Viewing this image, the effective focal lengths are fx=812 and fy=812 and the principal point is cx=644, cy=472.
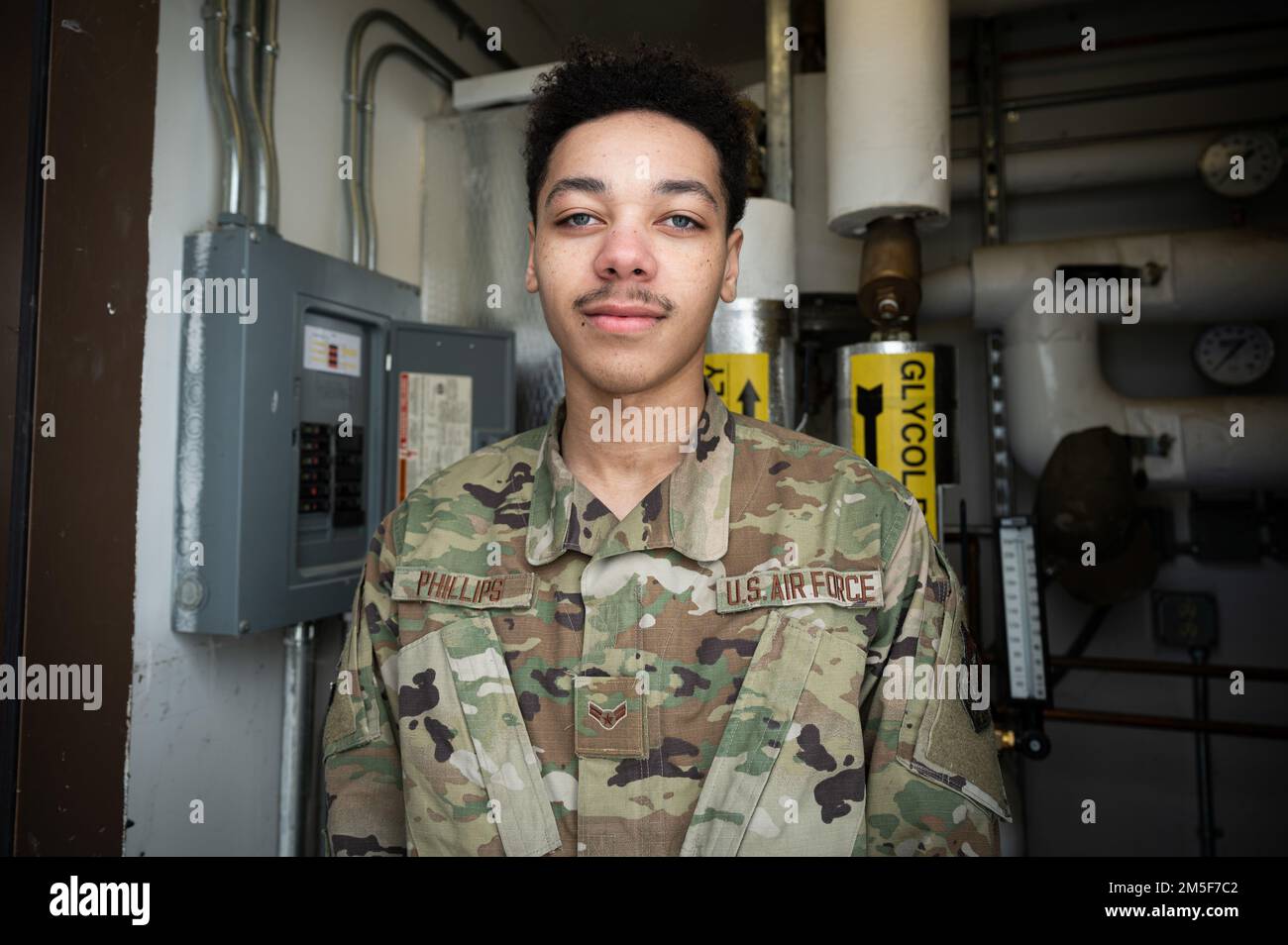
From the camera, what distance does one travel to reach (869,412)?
1.67 meters

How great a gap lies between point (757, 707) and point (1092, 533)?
1447 mm

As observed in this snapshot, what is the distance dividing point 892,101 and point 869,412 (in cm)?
62

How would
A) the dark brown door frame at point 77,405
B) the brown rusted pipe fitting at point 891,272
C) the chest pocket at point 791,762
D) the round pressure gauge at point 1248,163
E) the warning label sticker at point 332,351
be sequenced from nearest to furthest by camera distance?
1. the chest pocket at point 791,762
2. the dark brown door frame at point 77,405
3. the warning label sticker at point 332,351
4. the brown rusted pipe fitting at point 891,272
5. the round pressure gauge at point 1248,163

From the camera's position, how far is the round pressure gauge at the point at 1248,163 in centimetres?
203

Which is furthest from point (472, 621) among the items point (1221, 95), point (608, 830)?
point (1221, 95)

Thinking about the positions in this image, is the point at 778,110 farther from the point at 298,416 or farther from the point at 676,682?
the point at 676,682

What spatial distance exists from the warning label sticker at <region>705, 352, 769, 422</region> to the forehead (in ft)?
2.59

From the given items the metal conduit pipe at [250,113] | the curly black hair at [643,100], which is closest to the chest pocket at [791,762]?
the curly black hair at [643,100]

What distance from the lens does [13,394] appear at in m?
1.04

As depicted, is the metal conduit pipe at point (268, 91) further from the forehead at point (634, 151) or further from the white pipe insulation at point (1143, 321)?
the white pipe insulation at point (1143, 321)

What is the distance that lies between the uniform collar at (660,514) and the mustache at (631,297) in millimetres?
152

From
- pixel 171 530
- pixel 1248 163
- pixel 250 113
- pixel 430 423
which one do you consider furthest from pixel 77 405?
pixel 1248 163

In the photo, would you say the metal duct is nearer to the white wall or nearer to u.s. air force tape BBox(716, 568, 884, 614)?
the white wall
